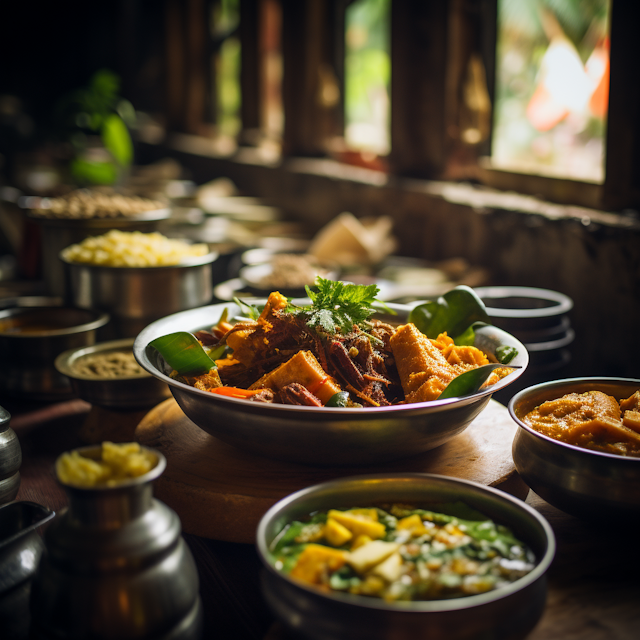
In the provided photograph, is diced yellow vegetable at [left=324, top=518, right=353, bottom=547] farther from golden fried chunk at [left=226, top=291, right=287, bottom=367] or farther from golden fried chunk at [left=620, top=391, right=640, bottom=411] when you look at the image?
golden fried chunk at [left=620, top=391, right=640, bottom=411]

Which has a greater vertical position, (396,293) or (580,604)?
(396,293)

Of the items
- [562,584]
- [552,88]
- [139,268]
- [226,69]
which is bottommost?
[562,584]

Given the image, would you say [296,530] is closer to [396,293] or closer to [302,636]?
[302,636]

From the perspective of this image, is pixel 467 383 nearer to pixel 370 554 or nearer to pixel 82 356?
pixel 370 554

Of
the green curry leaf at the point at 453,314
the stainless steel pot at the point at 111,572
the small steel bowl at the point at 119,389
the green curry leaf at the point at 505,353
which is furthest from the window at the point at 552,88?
the stainless steel pot at the point at 111,572

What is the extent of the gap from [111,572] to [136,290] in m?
1.57

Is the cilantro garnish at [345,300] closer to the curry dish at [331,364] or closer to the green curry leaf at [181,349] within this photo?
the curry dish at [331,364]

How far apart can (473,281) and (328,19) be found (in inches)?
124

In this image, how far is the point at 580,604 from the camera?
110 centimetres

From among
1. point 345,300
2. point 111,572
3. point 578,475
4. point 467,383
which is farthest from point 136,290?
point 578,475

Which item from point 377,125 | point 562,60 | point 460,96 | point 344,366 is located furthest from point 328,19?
point 344,366

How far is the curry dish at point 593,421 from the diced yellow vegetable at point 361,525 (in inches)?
17.9

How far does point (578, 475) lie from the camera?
1182mm

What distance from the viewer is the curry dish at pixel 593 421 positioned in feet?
4.08
